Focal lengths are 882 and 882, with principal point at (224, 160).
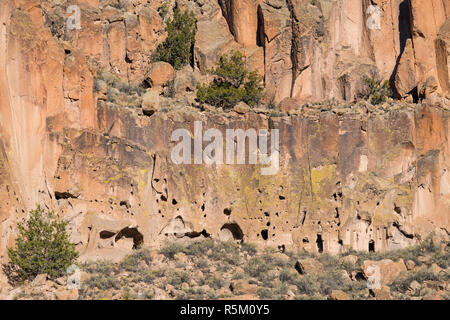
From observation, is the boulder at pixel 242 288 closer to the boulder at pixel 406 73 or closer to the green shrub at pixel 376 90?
the green shrub at pixel 376 90

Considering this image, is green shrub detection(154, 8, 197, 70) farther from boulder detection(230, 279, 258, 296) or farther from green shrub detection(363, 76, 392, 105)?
boulder detection(230, 279, 258, 296)

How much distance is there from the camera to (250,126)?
4775 centimetres

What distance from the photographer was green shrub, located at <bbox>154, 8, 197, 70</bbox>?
55844mm

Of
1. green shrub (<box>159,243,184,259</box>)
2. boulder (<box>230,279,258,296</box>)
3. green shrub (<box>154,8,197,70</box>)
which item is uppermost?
green shrub (<box>154,8,197,70</box>)

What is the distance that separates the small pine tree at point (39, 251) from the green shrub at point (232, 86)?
Result: 14366 millimetres

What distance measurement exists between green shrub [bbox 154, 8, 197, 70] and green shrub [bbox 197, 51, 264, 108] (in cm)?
302

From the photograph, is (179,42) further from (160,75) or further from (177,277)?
(177,277)

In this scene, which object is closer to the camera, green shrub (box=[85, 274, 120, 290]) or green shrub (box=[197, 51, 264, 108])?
green shrub (box=[85, 274, 120, 290])

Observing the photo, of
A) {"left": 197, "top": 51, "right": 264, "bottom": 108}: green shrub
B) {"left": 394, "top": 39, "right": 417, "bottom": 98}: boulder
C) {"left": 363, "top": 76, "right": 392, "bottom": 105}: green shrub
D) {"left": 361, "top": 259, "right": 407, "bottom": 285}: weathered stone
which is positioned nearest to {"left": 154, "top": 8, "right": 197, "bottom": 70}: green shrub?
{"left": 197, "top": 51, "right": 264, "bottom": 108}: green shrub

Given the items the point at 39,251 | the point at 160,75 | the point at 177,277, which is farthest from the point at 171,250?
the point at 160,75

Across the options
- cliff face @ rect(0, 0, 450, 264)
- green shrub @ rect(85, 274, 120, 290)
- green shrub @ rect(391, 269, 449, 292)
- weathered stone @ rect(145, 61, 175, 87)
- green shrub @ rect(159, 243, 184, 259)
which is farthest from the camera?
weathered stone @ rect(145, 61, 175, 87)

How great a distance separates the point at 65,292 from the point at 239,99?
18640 mm

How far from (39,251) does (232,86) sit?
58.1 feet

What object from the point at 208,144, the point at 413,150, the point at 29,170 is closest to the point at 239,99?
the point at 208,144
